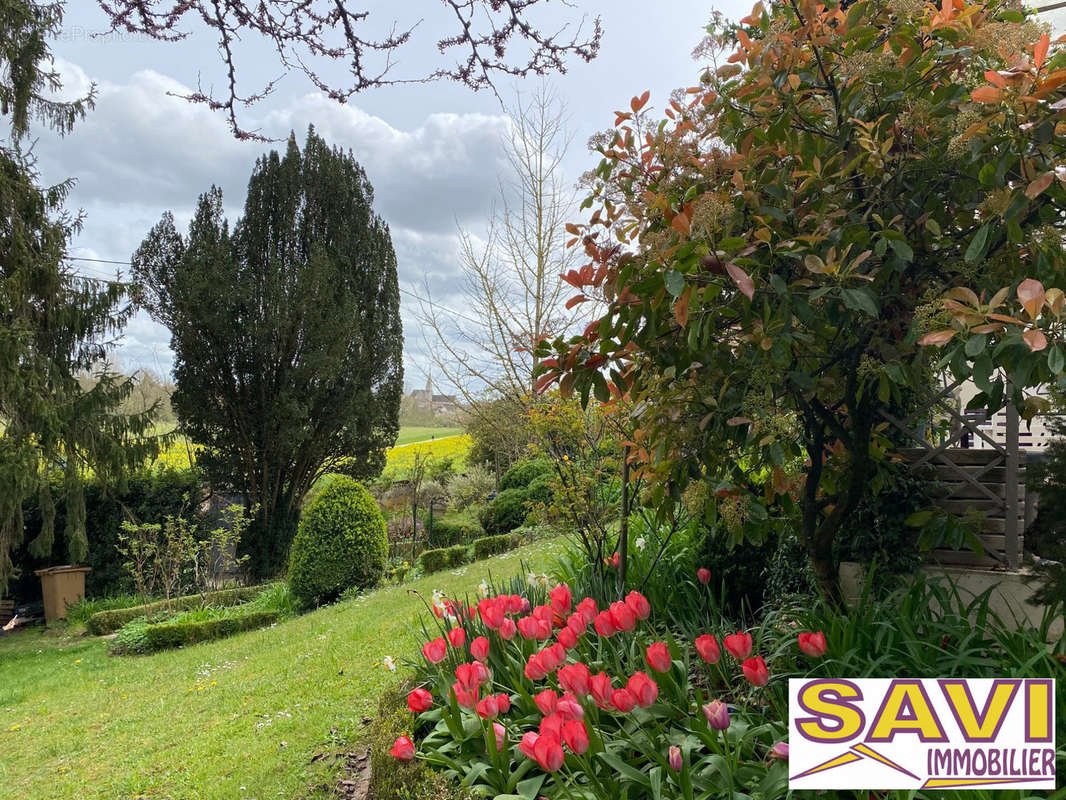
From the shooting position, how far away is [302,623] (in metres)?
7.47

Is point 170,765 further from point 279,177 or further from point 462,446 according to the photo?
point 462,446

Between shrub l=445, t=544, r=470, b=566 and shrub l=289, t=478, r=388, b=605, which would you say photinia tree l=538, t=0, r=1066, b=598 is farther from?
shrub l=445, t=544, r=470, b=566

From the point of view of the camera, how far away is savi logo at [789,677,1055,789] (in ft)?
5.54

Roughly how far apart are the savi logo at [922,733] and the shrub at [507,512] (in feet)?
31.8

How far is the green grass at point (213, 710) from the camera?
131 inches

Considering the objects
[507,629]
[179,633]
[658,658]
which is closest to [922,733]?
[658,658]

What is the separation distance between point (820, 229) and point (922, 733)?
138cm

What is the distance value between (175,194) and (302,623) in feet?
33.3

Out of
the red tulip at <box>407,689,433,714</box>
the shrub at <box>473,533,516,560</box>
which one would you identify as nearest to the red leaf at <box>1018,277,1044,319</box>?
the red tulip at <box>407,689,433,714</box>

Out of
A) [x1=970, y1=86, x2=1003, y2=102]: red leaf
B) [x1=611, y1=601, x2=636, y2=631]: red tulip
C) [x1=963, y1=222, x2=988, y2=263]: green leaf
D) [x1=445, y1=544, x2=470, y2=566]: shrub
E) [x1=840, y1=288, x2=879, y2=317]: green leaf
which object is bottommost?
[x1=445, y1=544, x2=470, y2=566]: shrub

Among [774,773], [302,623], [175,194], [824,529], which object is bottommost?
[302,623]

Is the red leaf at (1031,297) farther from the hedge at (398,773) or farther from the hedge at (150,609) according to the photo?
the hedge at (150,609)

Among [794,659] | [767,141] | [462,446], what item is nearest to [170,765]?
[794,659]

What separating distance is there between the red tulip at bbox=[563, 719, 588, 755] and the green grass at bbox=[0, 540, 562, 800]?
1.67 meters
